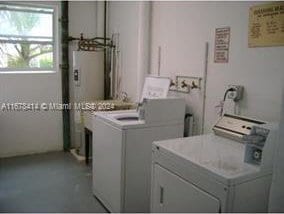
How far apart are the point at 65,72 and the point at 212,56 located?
97.8 inches

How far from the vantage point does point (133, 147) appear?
106 inches

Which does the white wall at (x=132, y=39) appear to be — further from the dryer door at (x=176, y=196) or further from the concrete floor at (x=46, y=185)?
the dryer door at (x=176, y=196)

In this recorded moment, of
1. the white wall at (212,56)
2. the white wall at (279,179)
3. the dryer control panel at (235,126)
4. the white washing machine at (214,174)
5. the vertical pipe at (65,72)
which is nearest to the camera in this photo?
the white wall at (279,179)

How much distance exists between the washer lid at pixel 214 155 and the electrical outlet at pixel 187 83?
80 centimetres

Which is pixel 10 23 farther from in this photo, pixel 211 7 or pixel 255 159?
pixel 255 159

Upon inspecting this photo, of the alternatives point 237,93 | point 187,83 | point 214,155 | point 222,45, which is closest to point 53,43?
point 187,83

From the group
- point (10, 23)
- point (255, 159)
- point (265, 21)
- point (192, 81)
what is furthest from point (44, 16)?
point (255, 159)

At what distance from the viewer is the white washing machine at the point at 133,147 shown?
270 centimetres

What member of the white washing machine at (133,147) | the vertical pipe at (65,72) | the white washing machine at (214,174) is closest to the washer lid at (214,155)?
the white washing machine at (214,174)

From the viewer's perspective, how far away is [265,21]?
2332 millimetres

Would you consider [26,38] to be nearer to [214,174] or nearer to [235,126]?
[235,126]

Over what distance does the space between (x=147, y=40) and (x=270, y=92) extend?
5.92ft

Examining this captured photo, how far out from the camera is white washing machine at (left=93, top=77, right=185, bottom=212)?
2.70 metres

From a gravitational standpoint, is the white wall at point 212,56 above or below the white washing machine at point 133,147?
above
